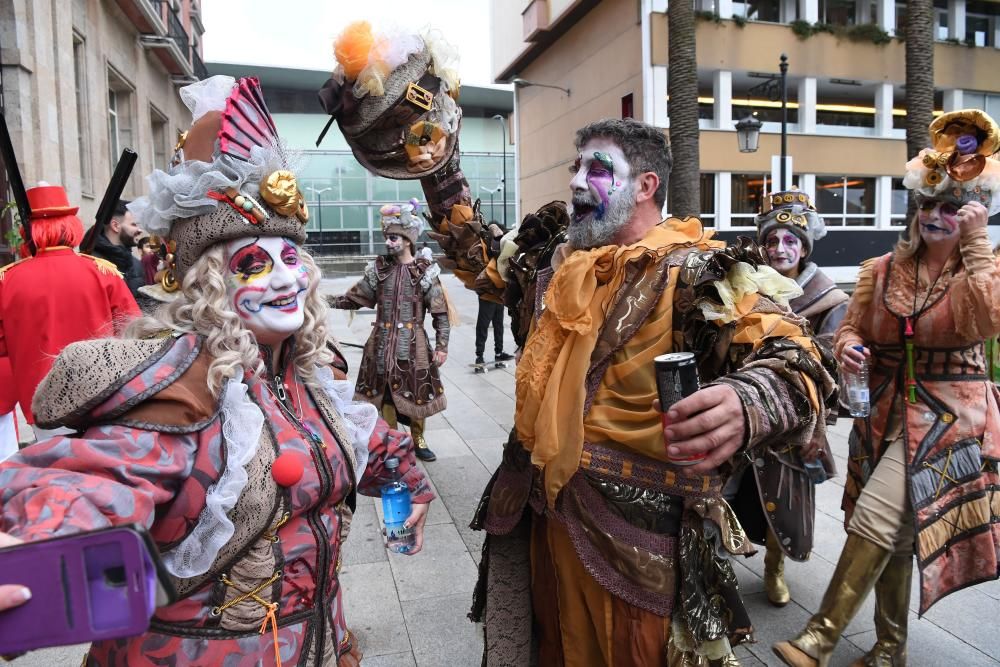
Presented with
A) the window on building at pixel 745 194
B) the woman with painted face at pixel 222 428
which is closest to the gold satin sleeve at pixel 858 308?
the woman with painted face at pixel 222 428

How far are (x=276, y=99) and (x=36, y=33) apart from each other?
131ft

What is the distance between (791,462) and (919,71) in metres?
12.5

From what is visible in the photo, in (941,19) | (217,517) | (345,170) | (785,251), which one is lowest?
(217,517)

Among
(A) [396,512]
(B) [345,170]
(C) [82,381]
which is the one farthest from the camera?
(B) [345,170]

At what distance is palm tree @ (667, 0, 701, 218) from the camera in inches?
414

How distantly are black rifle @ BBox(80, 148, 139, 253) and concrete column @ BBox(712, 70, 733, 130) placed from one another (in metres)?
20.6

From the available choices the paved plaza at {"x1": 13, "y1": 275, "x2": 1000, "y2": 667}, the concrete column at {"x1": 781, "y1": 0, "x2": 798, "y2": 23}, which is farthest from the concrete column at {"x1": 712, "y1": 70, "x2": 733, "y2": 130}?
the paved plaza at {"x1": 13, "y1": 275, "x2": 1000, "y2": 667}

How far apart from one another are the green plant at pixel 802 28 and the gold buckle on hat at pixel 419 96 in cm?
2350

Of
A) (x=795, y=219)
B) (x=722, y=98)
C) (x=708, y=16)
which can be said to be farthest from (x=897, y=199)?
(x=795, y=219)

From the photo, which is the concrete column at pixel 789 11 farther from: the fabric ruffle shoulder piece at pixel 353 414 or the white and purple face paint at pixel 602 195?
the fabric ruffle shoulder piece at pixel 353 414

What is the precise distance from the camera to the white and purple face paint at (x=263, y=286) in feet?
6.04

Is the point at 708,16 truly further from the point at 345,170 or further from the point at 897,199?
the point at 345,170

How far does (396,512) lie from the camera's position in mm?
2246

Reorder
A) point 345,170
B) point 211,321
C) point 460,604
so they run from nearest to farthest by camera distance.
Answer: point 211,321 → point 460,604 → point 345,170
